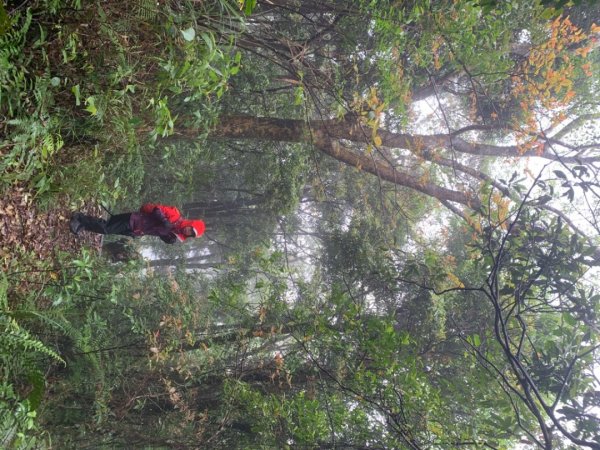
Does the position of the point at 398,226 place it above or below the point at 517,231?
above

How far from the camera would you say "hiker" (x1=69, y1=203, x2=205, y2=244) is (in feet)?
18.4

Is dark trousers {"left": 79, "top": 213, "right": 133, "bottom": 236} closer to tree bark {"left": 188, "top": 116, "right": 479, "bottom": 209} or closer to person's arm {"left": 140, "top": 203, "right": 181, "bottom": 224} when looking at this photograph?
person's arm {"left": 140, "top": 203, "right": 181, "bottom": 224}

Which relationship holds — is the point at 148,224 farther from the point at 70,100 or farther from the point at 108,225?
the point at 70,100

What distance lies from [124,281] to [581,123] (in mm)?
9230

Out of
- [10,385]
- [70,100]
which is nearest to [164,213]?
[70,100]

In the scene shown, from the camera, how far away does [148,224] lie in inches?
230

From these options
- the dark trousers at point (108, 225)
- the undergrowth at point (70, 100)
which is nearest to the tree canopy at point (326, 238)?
the undergrowth at point (70, 100)

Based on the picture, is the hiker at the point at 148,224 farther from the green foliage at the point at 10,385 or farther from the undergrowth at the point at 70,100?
the green foliage at the point at 10,385

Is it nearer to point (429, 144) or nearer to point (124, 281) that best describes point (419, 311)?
point (429, 144)

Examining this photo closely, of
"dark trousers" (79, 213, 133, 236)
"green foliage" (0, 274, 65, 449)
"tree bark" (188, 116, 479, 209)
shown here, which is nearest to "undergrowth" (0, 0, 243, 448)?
"green foliage" (0, 274, 65, 449)

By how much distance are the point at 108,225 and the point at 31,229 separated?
111 cm

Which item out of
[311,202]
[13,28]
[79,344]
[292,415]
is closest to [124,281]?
[79,344]

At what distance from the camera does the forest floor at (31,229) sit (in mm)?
4281

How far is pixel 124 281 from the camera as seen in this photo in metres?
6.43
